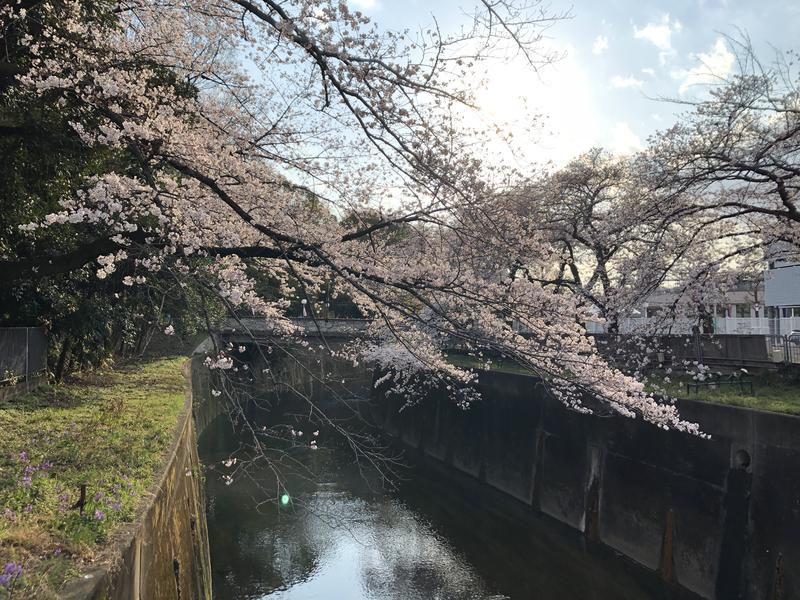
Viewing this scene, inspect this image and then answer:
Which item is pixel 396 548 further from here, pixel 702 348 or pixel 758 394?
pixel 702 348

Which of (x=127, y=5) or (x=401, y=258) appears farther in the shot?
(x=127, y=5)

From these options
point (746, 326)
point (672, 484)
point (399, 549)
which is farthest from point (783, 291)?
point (399, 549)

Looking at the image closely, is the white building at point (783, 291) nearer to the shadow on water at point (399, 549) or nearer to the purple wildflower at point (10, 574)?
the shadow on water at point (399, 549)

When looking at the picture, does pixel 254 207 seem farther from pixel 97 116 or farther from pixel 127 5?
pixel 127 5

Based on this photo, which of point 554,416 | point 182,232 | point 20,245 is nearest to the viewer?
point 182,232

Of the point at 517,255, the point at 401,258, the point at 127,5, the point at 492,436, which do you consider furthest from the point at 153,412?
the point at 492,436

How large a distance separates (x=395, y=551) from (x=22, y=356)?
8818mm

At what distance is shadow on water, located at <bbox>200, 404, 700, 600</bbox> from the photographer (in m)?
11.8

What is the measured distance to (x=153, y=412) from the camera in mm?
10289

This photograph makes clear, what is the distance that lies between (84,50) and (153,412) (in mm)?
6018

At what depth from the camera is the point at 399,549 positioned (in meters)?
13.8

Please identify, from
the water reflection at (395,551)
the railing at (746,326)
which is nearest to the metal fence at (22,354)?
the water reflection at (395,551)

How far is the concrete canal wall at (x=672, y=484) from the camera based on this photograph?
32.3 ft

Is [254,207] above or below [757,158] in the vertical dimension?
below
